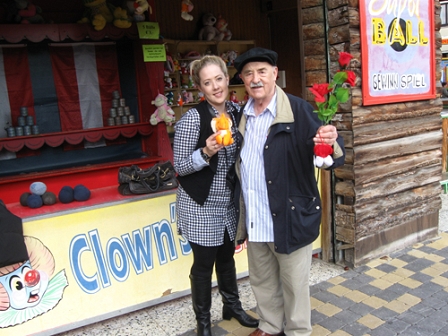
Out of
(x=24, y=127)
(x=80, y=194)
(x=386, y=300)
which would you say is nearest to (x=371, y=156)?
(x=386, y=300)

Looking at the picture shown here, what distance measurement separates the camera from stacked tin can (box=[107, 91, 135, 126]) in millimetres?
6020

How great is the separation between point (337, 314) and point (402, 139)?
1.89 metres

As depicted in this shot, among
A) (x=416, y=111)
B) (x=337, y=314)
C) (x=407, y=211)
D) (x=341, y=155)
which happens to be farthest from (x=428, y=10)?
(x=337, y=314)

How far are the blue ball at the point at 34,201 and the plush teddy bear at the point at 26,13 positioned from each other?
→ 2.98m

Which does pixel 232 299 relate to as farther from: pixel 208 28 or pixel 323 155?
pixel 208 28

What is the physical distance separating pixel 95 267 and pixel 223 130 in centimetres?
145

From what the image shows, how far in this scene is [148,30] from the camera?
558 cm

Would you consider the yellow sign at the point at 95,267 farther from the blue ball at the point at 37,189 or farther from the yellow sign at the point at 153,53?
the yellow sign at the point at 153,53

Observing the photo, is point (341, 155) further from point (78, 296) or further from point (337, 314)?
point (78, 296)

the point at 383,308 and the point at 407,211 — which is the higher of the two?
the point at 407,211

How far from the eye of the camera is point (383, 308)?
312 centimetres

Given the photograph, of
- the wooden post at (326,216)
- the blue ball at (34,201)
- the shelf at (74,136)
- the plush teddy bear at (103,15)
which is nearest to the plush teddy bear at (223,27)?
the plush teddy bear at (103,15)

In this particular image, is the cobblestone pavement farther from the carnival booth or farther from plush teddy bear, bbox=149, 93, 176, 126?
plush teddy bear, bbox=149, 93, 176, 126

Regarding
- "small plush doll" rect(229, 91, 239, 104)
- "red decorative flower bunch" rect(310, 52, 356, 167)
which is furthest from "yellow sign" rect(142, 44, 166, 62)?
"red decorative flower bunch" rect(310, 52, 356, 167)
